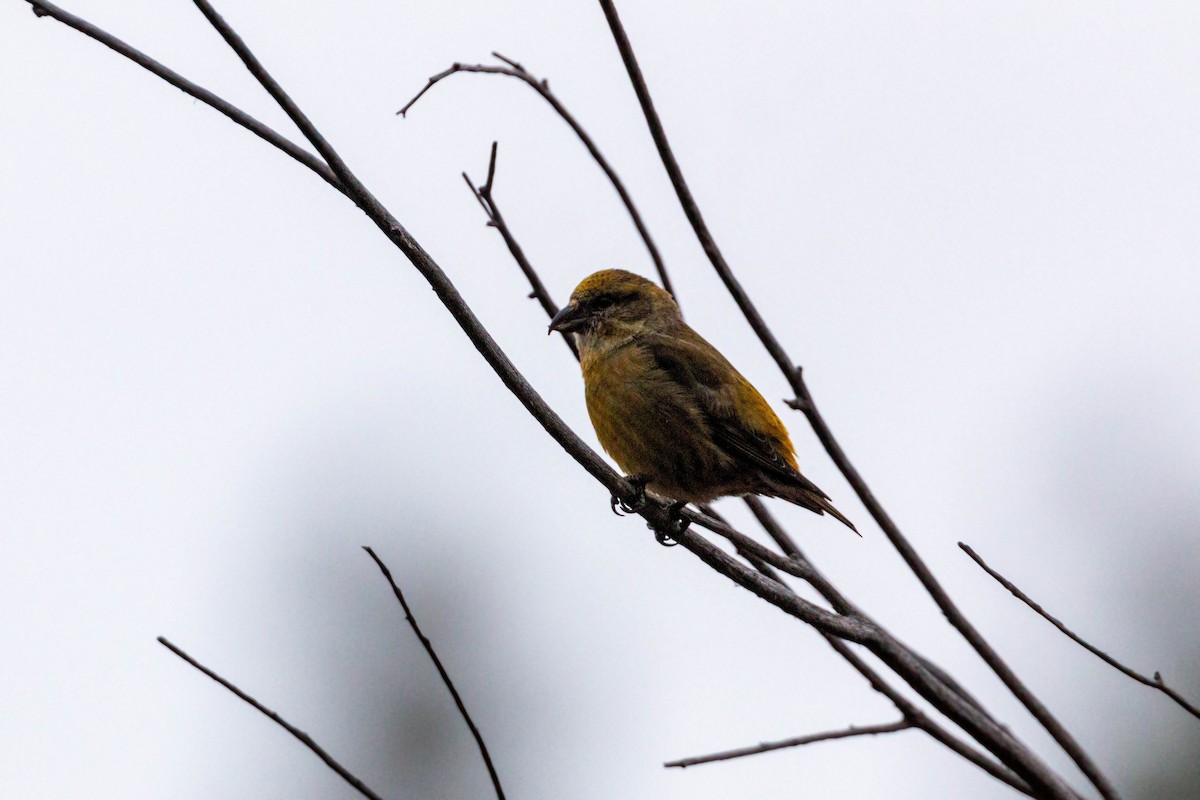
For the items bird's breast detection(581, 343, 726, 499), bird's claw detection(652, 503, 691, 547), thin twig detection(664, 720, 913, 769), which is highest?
bird's breast detection(581, 343, 726, 499)

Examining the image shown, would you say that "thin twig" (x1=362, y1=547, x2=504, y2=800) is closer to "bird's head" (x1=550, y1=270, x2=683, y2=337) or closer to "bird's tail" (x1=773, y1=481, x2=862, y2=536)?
"bird's tail" (x1=773, y1=481, x2=862, y2=536)

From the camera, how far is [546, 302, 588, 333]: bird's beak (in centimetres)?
595

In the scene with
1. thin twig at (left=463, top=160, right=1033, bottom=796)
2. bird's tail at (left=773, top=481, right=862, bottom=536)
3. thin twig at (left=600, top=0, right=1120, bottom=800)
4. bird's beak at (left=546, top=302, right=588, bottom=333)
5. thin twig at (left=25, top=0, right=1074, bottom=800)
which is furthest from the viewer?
bird's beak at (left=546, top=302, right=588, bottom=333)

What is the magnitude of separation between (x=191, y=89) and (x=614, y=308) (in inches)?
126

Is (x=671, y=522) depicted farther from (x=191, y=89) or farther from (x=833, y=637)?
(x=191, y=89)

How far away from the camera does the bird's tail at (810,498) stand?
515 centimetres

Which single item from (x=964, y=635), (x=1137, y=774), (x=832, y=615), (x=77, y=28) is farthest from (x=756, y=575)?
(x=1137, y=774)

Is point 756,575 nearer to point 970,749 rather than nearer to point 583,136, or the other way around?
point 970,749

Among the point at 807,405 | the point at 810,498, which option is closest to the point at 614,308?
the point at 810,498

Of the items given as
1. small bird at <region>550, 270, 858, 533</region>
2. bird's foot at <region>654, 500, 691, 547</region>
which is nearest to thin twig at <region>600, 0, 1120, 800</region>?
bird's foot at <region>654, 500, 691, 547</region>

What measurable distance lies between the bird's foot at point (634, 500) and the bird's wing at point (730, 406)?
1.27ft

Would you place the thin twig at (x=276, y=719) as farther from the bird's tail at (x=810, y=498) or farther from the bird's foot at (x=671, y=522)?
the bird's tail at (x=810, y=498)

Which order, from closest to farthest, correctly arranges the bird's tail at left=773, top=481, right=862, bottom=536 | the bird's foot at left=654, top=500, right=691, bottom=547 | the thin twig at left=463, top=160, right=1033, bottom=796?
the thin twig at left=463, top=160, right=1033, bottom=796 < the bird's foot at left=654, top=500, right=691, bottom=547 < the bird's tail at left=773, top=481, right=862, bottom=536

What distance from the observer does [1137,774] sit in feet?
52.1
